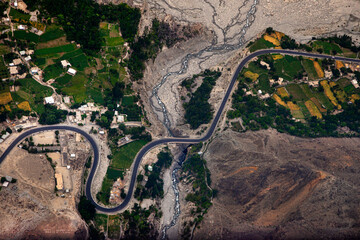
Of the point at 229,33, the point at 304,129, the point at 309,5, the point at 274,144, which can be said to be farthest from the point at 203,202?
the point at 309,5

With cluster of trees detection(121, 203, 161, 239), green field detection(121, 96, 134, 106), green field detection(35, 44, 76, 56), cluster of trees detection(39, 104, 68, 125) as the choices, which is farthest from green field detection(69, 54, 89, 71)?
cluster of trees detection(121, 203, 161, 239)

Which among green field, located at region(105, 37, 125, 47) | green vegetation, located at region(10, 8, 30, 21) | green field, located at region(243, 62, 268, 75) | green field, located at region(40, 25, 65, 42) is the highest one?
green vegetation, located at region(10, 8, 30, 21)

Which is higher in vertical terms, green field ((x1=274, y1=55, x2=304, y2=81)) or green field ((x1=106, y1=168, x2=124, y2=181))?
green field ((x1=274, y1=55, x2=304, y2=81))

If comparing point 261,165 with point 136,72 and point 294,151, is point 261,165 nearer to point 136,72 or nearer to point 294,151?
point 294,151

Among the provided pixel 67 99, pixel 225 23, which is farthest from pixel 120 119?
pixel 225 23

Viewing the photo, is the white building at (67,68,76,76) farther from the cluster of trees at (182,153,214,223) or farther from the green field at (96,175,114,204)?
the cluster of trees at (182,153,214,223)

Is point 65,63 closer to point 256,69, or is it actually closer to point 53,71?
point 53,71
